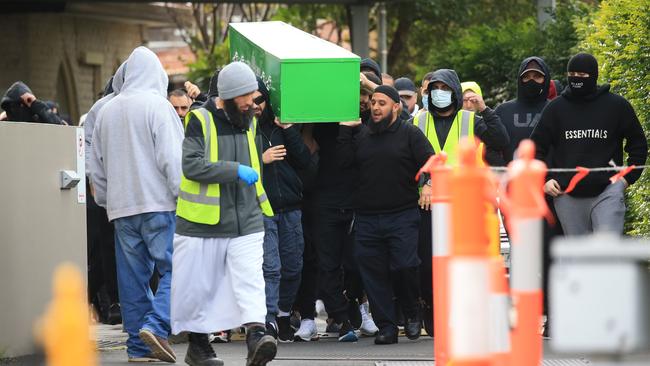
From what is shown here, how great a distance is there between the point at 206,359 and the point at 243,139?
4.69 feet

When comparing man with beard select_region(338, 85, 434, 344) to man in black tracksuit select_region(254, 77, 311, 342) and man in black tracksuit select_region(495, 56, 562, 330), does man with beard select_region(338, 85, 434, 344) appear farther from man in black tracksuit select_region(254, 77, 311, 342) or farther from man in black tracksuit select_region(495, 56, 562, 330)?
man in black tracksuit select_region(495, 56, 562, 330)

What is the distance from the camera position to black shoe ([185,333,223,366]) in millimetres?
9656

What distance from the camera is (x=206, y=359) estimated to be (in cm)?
965

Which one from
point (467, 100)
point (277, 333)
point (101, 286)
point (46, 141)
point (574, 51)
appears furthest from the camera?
point (574, 51)

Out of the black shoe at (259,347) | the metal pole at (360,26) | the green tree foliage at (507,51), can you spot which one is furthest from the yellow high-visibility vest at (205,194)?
the metal pole at (360,26)

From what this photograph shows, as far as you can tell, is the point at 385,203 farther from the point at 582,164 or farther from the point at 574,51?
the point at 574,51

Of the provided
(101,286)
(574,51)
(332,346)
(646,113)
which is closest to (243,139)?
(332,346)

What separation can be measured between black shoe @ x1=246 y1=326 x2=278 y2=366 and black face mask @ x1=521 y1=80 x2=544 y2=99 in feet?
13.7

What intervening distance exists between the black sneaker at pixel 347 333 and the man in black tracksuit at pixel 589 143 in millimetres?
1955

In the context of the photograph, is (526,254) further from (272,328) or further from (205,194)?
(272,328)

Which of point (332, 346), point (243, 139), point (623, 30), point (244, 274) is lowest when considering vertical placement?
point (332, 346)

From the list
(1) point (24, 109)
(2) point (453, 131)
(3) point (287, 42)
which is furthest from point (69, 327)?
(1) point (24, 109)

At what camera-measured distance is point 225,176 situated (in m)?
9.22

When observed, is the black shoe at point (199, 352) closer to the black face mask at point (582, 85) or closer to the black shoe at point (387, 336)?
the black shoe at point (387, 336)
